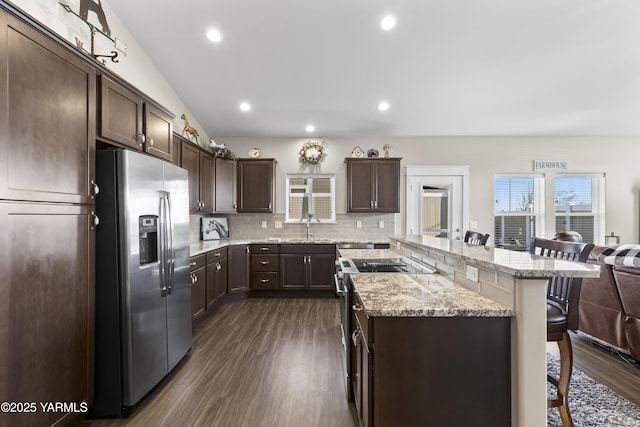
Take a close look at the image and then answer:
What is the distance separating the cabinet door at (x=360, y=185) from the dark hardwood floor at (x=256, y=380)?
200 centimetres

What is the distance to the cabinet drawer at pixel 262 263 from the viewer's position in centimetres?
449

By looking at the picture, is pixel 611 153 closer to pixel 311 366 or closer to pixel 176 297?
pixel 311 366

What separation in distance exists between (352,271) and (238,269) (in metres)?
2.81

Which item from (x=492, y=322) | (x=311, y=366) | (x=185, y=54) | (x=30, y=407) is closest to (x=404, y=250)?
(x=311, y=366)

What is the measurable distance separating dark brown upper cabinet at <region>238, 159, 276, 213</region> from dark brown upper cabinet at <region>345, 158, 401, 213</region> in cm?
135

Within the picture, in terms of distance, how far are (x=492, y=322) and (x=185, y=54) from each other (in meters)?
3.91

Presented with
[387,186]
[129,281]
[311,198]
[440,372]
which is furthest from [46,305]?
[387,186]

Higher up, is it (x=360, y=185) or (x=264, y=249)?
(x=360, y=185)

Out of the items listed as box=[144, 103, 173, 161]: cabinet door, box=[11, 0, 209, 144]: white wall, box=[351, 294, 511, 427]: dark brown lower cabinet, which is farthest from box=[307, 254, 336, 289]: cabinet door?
box=[351, 294, 511, 427]: dark brown lower cabinet

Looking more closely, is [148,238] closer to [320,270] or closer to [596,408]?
[320,270]

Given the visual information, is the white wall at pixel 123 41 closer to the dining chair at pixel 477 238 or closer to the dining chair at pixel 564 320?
the dining chair at pixel 564 320

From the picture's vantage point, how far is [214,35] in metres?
3.09

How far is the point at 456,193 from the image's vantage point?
516cm

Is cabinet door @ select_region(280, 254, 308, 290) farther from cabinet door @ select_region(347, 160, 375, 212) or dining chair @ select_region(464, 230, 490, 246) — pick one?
dining chair @ select_region(464, 230, 490, 246)
